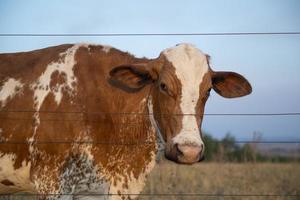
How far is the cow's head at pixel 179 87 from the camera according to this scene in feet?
15.7

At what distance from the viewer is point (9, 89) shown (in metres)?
5.95

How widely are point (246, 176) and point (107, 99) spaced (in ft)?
24.0

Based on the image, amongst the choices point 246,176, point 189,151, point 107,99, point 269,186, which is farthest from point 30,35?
point 246,176

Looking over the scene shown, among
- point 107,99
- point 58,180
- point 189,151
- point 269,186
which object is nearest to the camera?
point 189,151

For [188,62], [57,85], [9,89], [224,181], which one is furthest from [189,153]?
[224,181]

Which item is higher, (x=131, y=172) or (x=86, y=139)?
(x=86, y=139)

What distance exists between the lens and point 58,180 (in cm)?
554

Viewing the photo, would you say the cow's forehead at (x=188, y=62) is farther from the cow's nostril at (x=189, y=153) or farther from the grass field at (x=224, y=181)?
the grass field at (x=224, y=181)

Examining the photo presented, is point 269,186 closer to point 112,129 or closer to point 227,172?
point 227,172

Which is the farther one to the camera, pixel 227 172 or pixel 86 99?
pixel 227 172

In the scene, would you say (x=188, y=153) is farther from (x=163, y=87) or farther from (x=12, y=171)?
(x=12, y=171)

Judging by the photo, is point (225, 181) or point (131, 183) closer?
point (131, 183)

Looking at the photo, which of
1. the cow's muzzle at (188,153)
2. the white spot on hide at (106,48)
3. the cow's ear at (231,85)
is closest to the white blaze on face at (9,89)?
the white spot on hide at (106,48)

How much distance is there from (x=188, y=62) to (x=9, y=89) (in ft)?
7.43
